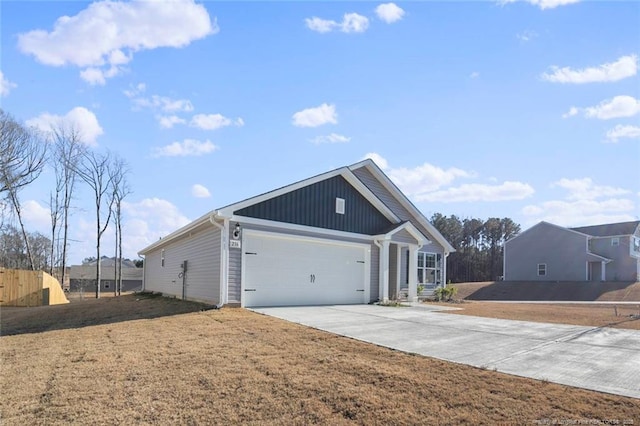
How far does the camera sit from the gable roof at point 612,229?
38750 millimetres

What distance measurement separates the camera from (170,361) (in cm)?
618

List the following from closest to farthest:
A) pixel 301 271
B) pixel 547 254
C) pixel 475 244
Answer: pixel 301 271 → pixel 547 254 → pixel 475 244

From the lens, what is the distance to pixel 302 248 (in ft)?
46.3

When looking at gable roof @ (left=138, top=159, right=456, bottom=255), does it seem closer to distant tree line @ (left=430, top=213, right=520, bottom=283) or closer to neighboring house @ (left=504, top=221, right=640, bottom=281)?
neighboring house @ (left=504, top=221, right=640, bottom=281)

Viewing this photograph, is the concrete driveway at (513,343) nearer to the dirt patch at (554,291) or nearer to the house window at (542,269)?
the dirt patch at (554,291)

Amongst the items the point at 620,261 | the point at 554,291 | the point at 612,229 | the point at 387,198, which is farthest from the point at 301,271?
the point at 612,229

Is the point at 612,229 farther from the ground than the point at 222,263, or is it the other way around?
the point at 612,229

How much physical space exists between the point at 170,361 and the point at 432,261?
17065 mm

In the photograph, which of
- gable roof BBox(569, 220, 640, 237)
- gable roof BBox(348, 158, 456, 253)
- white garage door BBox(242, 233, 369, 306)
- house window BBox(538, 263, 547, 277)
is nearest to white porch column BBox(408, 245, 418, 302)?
white garage door BBox(242, 233, 369, 306)

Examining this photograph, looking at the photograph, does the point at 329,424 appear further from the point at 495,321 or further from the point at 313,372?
the point at 495,321

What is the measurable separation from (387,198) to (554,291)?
2355cm

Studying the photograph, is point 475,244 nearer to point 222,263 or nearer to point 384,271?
point 384,271

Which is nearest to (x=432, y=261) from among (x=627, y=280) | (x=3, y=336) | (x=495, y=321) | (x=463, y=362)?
(x=495, y=321)

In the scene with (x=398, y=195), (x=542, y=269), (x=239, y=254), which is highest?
(x=398, y=195)
